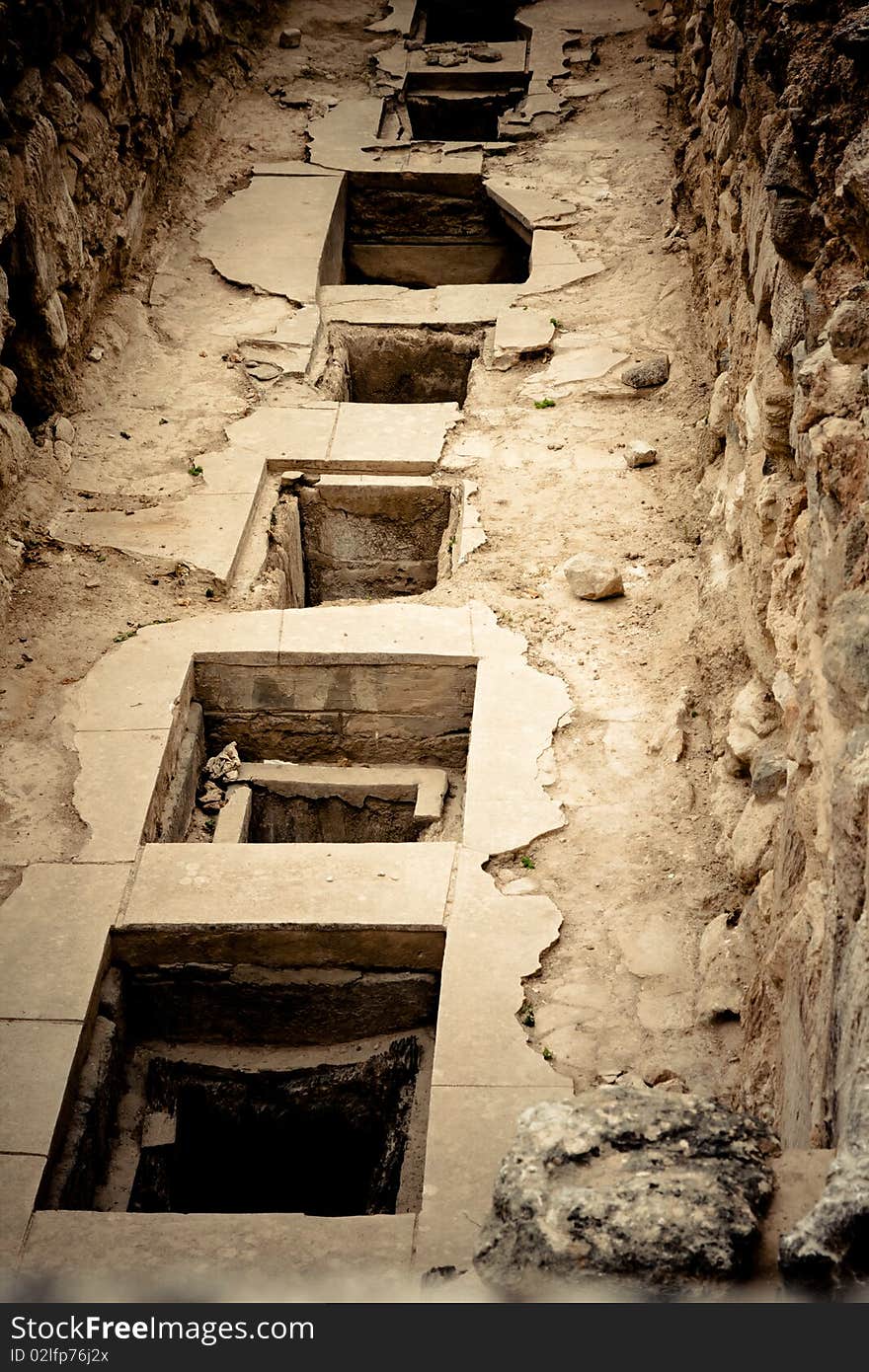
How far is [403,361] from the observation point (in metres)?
7.58

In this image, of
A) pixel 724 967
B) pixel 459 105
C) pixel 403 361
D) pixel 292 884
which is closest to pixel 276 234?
pixel 403 361

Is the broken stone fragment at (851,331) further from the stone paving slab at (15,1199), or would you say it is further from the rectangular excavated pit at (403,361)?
the rectangular excavated pit at (403,361)

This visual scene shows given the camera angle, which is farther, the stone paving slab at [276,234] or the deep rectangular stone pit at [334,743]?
the stone paving slab at [276,234]

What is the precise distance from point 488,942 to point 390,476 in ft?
9.91

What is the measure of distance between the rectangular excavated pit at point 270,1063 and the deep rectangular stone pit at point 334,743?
0.90m

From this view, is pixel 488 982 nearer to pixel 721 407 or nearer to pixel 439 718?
pixel 439 718

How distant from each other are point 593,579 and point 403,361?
2860 millimetres

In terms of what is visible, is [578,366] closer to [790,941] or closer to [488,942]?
[488,942]

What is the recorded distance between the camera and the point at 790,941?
114 inches

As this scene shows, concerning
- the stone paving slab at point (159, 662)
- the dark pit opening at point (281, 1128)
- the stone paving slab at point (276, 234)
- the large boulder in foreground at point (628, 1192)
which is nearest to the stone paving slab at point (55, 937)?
the dark pit opening at point (281, 1128)

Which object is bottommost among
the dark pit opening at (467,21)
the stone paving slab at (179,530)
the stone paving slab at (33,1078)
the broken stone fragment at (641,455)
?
the stone paving slab at (33,1078)

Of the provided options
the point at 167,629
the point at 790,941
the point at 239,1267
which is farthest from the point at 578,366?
the point at 239,1267

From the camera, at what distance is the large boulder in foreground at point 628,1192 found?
1931 mm

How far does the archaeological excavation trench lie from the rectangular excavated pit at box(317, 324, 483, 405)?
0.03 meters
